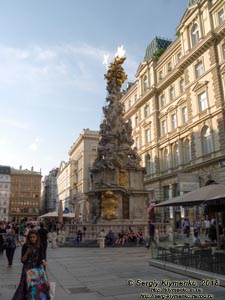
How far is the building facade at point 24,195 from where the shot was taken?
115 meters

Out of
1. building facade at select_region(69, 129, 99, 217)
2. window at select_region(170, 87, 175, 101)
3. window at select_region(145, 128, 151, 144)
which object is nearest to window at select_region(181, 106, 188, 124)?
window at select_region(170, 87, 175, 101)

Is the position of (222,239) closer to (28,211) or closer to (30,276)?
(30,276)

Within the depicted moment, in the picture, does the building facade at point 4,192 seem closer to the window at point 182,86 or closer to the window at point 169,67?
the window at point 169,67

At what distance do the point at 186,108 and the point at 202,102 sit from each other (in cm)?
385

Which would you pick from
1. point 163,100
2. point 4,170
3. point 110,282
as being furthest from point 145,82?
point 4,170

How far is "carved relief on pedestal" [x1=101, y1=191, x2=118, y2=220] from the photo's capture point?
22980 mm

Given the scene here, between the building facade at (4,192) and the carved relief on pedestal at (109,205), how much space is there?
9656 cm

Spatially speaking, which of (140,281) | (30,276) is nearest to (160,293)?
(140,281)

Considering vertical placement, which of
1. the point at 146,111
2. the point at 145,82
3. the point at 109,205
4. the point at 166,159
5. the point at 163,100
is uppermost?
the point at 145,82

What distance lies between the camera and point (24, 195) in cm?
11694

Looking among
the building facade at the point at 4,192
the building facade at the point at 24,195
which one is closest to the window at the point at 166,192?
the building facade at the point at 4,192

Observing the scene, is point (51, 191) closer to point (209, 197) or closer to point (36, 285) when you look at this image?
point (209, 197)

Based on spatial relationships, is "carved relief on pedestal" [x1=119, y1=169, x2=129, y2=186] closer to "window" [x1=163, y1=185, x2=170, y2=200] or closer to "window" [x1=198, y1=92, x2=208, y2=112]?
"window" [x1=198, y1=92, x2=208, y2=112]

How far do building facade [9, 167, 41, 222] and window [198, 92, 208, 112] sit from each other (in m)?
94.8
